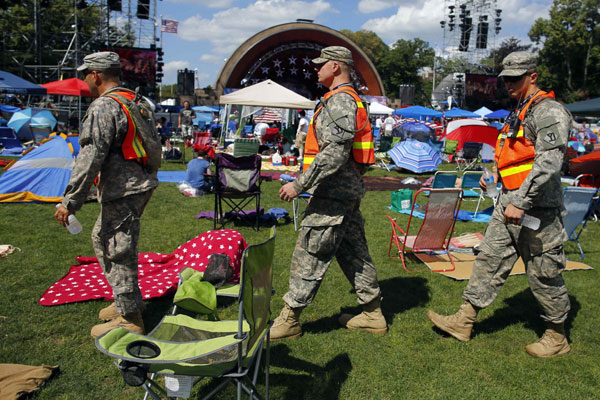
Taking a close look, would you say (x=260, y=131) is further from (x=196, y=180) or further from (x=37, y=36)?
(x=37, y=36)

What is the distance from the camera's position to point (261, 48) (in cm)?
3691

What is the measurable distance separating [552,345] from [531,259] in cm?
76

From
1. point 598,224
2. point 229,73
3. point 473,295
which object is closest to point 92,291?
→ point 473,295

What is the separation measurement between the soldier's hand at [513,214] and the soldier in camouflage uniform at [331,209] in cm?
110

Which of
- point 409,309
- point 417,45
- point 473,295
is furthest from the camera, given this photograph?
point 417,45

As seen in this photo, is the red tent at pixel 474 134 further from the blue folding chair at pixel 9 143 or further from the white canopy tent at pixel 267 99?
the blue folding chair at pixel 9 143

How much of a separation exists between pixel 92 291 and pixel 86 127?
1.99 meters

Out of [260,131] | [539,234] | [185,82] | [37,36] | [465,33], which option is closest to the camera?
[539,234]

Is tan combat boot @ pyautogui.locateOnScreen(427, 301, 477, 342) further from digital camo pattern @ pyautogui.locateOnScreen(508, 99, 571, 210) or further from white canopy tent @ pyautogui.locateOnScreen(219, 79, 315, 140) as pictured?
white canopy tent @ pyautogui.locateOnScreen(219, 79, 315, 140)

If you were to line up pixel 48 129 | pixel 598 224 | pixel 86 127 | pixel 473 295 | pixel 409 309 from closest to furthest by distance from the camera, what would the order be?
pixel 86 127 → pixel 473 295 → pixel 409 309 → pixel 598 224 → pixel 48 129

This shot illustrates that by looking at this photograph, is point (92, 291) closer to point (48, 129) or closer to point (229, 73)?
point (48, 129)

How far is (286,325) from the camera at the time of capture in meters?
3.72

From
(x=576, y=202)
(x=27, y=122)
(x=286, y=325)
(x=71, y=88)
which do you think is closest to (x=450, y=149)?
(x=576, y=202)

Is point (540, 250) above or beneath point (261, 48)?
beneath
